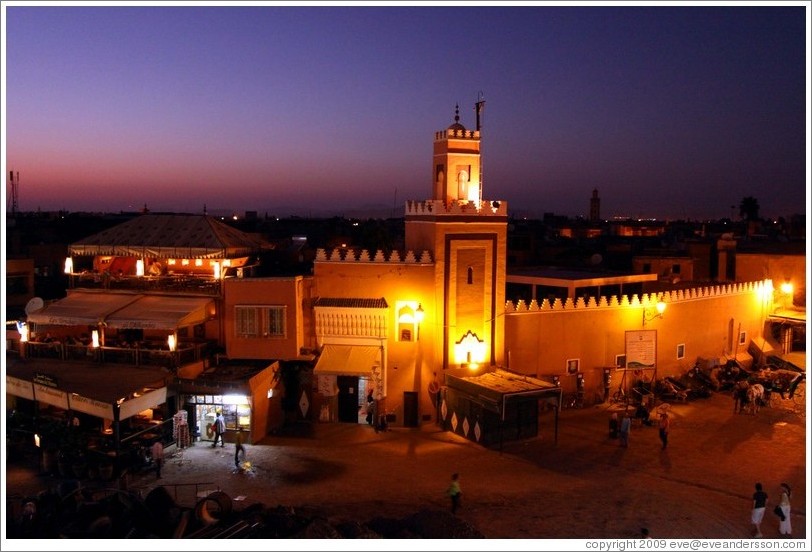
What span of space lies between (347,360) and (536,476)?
20.3 ft

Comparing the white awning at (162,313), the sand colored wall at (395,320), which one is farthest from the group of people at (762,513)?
the white awning at (162,313)

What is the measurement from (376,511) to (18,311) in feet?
69.1

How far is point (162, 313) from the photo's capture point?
20.4 meters

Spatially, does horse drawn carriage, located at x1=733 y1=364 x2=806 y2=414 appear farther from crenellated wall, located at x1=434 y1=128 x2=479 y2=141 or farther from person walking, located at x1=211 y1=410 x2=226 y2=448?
person walking, located at x1=211 y1=410 x2=226 y2=448

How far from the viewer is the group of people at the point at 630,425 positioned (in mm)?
19188

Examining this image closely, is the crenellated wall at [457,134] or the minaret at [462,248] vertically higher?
the crenellated wall at [457,134]

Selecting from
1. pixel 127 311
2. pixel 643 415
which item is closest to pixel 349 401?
pixel 127 311

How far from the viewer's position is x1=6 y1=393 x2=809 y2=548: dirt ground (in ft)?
47.6

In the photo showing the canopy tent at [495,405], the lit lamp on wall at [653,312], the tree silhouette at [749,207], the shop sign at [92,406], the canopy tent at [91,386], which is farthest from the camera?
the tree silhouette at [749,207]

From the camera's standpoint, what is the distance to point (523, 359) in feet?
75.5

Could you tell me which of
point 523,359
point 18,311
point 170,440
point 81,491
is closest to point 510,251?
point 523,359

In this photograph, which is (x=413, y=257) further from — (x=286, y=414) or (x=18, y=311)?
(x=18, y=311)

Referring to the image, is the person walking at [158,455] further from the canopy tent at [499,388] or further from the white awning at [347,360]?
the canopy tent at [499,388]

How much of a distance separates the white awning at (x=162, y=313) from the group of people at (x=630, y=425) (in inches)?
458
